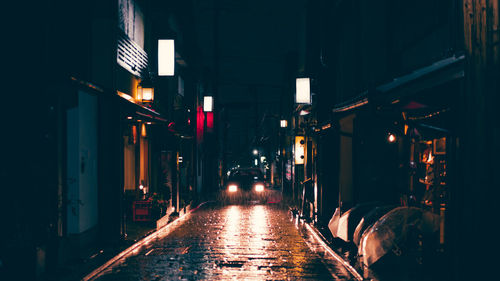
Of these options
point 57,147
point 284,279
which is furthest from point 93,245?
point 284,279

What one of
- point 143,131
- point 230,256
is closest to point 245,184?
point 143,131

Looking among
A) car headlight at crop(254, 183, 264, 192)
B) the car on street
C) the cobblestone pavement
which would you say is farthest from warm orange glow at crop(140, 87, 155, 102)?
car headlight at crop(254, 183, 264, 192)

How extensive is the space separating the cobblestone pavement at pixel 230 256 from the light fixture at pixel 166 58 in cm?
734

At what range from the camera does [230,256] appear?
1142 cm

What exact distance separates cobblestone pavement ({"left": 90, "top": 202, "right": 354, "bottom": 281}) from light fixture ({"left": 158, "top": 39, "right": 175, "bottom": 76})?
24.1 feet

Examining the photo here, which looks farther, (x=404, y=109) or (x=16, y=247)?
(x=404, y=109)

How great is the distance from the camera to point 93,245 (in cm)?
1317

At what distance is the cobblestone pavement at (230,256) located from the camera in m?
9.53

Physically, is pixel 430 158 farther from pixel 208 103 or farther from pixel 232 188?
pixel 208 103

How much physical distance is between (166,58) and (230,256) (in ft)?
38.4

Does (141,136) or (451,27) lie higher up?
(451,27)

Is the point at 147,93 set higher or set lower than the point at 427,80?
higher

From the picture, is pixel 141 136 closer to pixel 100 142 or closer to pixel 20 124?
pixel 100 142

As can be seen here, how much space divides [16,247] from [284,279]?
5566mm
